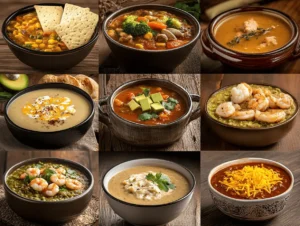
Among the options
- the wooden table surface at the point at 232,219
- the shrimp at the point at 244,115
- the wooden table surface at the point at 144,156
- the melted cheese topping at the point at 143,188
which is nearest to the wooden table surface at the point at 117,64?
the shrimp at the point at 244,115

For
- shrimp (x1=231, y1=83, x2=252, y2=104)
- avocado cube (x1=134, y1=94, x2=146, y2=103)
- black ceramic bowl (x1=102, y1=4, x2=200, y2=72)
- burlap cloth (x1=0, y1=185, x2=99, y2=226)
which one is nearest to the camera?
black ceramic bowl (x1=102, y1=4, x2=200, y2=72)

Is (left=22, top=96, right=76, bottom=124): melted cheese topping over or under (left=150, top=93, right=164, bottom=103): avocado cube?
under

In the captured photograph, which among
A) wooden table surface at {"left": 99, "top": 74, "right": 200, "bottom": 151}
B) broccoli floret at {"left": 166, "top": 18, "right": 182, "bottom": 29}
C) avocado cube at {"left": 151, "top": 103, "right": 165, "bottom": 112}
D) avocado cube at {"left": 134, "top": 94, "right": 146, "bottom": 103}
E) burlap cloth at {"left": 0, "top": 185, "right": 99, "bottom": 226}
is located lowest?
burlap cloth at {"left": 0, "top": 185, "right": 99, "bottom": 226}

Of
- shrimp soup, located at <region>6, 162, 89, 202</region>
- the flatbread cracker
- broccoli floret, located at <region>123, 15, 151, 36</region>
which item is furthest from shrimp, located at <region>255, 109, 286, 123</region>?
the flatbread cracker

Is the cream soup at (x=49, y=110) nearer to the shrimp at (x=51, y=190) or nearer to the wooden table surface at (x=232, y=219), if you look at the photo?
the shrimp at (x=51, y=190)

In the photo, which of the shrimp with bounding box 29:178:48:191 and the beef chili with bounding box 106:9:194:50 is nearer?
the beef chili with bounding box 106:9:194:50

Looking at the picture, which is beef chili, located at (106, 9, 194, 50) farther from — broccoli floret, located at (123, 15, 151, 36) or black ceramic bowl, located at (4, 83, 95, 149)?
black ceramic bowl, located at (4, 83, 95, 149)

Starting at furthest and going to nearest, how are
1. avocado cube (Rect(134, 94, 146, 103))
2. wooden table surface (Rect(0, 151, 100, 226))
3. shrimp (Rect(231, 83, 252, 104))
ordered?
1. wooden table surface (Rect(0, 151, 100, 226))
2. shrimp (Rect(231, 83, 252, 104))
3. avocado cube (Rect(134, 94, 146, 103))

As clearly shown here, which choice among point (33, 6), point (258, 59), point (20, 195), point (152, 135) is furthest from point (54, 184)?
point (258, 59)
